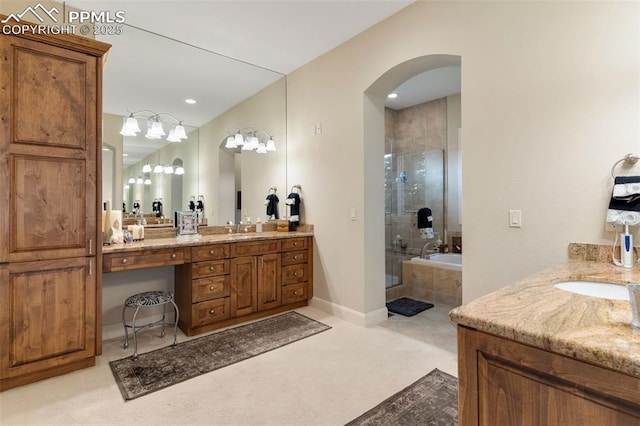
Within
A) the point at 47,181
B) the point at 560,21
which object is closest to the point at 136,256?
the point at 47,181

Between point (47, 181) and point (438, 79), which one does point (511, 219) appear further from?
point (47, 181)

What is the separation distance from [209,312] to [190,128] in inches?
80.5

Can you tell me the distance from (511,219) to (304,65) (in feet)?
9.89

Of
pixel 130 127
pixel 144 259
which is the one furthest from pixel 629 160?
pixel 130 127

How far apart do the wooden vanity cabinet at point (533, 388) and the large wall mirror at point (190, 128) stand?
10.3ft

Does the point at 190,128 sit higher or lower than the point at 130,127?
higher

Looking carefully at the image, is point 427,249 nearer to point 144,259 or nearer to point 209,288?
point 209,288

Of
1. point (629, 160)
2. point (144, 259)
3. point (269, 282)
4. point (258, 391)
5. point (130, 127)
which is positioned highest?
point (130, 127)

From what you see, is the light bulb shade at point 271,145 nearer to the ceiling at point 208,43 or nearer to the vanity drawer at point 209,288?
the ceiling at point 208,43

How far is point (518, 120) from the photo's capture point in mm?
2094

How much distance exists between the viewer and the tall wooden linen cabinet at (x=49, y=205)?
6.60 ft

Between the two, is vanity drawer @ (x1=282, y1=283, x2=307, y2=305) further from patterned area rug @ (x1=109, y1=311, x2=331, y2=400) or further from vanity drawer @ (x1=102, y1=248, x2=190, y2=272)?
vanity drawer @ (x1=102, y1=248, x2=190, y2=272)

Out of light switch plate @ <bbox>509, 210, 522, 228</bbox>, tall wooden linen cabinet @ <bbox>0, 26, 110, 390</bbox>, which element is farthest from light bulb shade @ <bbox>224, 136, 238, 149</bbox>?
light switch plate @ <bbox>509, 210, 522, 228</bbox>

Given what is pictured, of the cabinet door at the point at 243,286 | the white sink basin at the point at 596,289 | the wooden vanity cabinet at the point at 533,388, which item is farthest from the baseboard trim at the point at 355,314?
the wooden vanity cabinet at the point at 533,388
